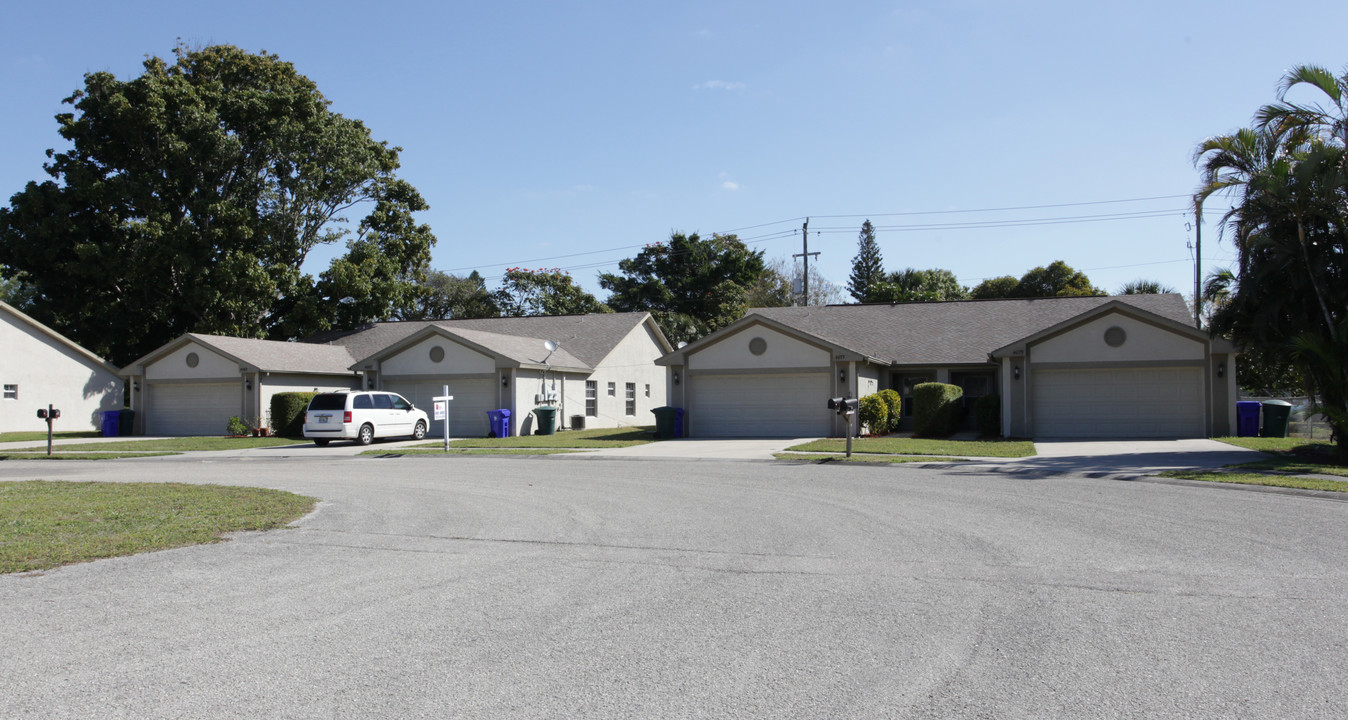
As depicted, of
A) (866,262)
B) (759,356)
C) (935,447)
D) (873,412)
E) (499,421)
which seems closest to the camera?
(935,447)

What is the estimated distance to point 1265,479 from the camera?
47.2 feet

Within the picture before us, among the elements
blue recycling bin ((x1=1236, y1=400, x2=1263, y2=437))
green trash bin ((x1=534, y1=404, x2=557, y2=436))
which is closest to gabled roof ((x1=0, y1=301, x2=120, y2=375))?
green trash bin ((x1=534, y1=404, x2=557, y2=436))

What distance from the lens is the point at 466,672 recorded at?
5133mm

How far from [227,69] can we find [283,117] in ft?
17.5

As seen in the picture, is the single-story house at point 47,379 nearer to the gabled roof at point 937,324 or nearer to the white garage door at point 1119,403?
the gabled roof at point 937,324

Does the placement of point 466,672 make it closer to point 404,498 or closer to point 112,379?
point 404,498

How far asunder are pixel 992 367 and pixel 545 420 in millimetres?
14706

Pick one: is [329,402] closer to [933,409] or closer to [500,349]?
[500,349]

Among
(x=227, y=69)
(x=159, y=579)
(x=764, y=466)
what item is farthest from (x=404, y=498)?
(x=227, y=69)

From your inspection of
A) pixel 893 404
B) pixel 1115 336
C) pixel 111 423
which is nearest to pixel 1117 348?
pixel 1115 336

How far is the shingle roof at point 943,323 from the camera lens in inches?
1208

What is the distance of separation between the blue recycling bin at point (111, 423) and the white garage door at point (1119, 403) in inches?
1240

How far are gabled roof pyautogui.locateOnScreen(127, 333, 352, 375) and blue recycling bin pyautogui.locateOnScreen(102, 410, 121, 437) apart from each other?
1.91 metres

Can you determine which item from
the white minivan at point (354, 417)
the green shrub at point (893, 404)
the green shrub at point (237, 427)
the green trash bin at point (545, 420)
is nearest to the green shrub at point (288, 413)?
the green shrub at point (237, 427)
